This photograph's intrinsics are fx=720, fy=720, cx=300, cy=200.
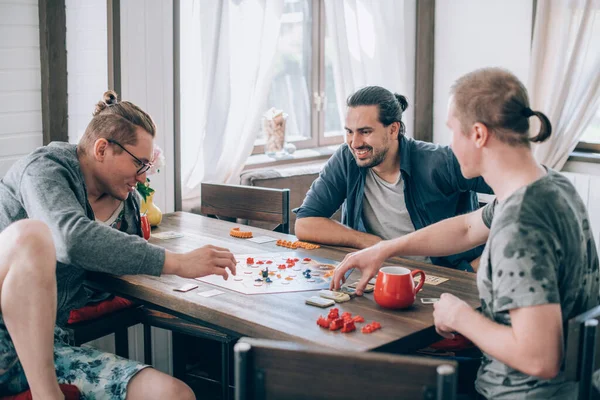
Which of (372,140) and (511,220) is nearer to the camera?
(511,220)

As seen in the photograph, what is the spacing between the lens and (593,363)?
140cm

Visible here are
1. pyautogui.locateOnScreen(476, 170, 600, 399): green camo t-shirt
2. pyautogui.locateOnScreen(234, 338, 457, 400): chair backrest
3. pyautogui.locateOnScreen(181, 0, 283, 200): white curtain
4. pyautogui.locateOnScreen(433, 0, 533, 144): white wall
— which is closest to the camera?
pyautogui.locateOnScreen(234, 338, 457, 400): chair backrest

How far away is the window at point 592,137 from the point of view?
4.33 metres

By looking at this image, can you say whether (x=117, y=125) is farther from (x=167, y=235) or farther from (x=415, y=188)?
(x=415, y=188)

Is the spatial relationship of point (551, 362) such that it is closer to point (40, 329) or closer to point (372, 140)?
point (40, 329)

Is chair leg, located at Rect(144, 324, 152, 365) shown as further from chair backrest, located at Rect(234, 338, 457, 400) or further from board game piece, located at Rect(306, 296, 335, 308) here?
chair backrest, located at Rect(234, 338, 457, 400)

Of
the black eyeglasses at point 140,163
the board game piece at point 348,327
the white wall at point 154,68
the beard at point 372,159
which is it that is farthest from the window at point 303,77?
the board game piece at point 348,327

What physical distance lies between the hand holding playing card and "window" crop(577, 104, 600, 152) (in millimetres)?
3063

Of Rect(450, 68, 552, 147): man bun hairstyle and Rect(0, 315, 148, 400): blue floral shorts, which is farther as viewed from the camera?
Rect(0, 315, 148, 400): blue floral shorts

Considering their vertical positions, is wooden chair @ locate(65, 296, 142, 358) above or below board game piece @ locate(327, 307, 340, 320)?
below

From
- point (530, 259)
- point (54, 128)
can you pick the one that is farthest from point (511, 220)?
point (54, 128)

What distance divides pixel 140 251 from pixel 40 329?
0.37 metres

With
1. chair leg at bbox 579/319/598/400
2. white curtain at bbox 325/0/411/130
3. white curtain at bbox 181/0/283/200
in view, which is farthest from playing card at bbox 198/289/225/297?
white curtain at bbox 325/0/411/130

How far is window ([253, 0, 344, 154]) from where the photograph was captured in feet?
15.3
